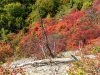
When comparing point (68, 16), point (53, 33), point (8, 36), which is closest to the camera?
A: point (53, 33)

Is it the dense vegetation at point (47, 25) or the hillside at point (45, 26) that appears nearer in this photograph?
the hillside at point (45, 26)

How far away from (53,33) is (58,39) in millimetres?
4393

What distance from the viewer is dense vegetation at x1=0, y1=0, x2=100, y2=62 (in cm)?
4259

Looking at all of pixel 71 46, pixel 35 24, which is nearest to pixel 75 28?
pixel 71 46

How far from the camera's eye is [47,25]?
56.3m

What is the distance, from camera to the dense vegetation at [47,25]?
4259cm

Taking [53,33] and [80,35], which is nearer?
[80,35]

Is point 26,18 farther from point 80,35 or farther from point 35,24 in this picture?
point 80,35

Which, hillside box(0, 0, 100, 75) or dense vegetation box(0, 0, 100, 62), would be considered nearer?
hillside box(0, 0, 100, 75)

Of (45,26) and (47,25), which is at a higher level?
(45,26)

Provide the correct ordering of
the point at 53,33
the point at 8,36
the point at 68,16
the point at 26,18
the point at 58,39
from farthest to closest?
1. the point at 26,18
2. the point at 8,36
3. the point at 68,16
4. the point at 53,33
5. the point at 58,39

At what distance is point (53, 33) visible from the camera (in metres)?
49.3

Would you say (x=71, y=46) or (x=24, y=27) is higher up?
(x=71, y=46)

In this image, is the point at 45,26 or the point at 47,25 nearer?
the point at 45,26
